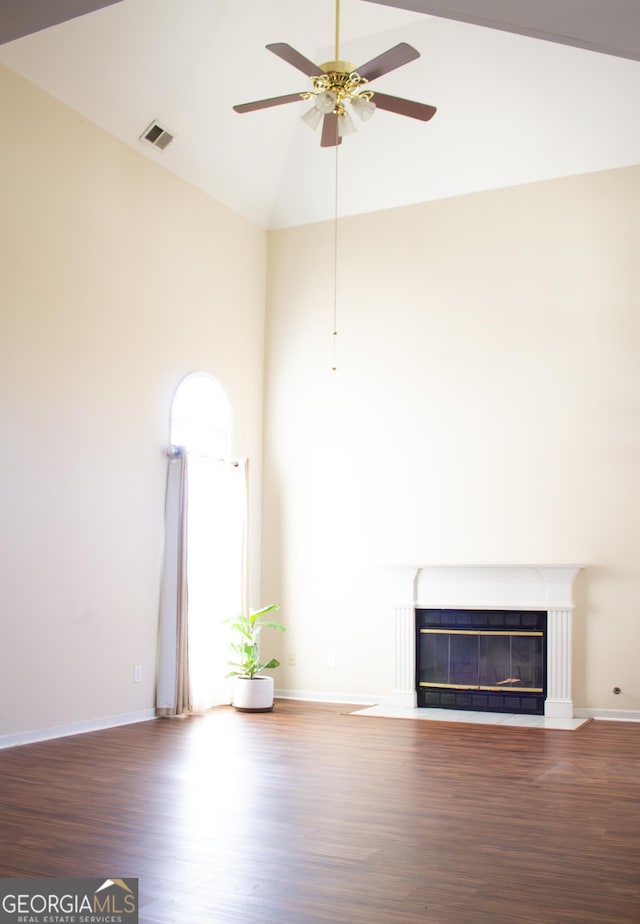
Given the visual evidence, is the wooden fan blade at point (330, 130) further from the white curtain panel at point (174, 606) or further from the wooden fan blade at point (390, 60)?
the white curtain panel at point (174, 606)

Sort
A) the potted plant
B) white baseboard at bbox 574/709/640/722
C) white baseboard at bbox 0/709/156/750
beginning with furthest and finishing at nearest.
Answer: the potted plant, white baseboard at bbox 574/709/640/722, white baseboard at bbox 0/709/156/750

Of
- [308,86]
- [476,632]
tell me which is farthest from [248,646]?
[308,86]

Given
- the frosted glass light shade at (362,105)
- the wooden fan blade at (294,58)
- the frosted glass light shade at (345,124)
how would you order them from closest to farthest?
the wooden fan blade at (294,58) < the frosted glass light shade at (362,105) < the frosted glass light shade at (345,124)

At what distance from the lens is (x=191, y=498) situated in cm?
770

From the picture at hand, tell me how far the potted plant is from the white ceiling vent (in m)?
3.97

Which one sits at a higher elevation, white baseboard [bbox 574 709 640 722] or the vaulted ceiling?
the vaulted ceiling

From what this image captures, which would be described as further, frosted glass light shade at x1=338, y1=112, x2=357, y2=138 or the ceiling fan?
frosted glass light shade at x1=338, y1=112, x2=357, y2=138

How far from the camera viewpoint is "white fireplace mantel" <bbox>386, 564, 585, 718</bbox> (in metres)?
7.35

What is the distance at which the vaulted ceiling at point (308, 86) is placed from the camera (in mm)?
6594

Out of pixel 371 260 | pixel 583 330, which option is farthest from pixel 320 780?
pixel 371 260

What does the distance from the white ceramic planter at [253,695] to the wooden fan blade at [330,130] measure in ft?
14.2

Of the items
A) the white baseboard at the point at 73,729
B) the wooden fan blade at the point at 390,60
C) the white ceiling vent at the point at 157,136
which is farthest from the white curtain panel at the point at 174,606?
the wooden fan blade at the point at 390,60

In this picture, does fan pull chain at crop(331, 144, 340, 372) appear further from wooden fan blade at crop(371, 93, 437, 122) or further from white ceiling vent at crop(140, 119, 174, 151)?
wooden fan blade at crop(371, 93, 437, 122)

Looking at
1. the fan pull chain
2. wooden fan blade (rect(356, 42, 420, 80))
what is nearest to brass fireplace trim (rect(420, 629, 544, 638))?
the fan pull chain
